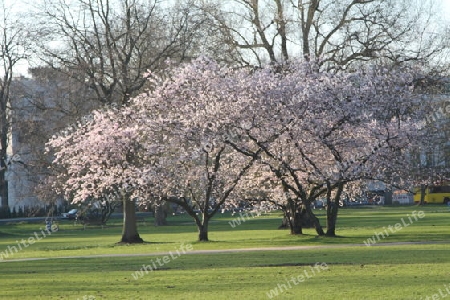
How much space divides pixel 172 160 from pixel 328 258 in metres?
11.4

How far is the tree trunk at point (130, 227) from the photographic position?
38.5 metres

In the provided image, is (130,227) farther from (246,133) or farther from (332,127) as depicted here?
(332,127)

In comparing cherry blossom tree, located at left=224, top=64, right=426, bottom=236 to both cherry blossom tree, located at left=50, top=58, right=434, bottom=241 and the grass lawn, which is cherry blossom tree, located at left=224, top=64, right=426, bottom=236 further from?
the grass lawn

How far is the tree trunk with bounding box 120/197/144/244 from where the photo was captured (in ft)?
126

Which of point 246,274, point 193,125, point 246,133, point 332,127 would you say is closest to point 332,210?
point 332,127

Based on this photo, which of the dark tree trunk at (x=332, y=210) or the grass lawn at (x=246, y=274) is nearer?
the grass lawn at (x=246, y=274)

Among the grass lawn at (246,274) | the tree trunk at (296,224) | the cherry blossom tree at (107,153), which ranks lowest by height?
the grass lawn at (246,274)

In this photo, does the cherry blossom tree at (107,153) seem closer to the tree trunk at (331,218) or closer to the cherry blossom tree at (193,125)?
the cherry blossom tree at (193,125)

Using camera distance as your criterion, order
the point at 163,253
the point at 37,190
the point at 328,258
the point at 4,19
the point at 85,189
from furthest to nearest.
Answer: the point at 37,190
the point at 4,19
the point at 85,189
the point at 163,253
the point at 328,258

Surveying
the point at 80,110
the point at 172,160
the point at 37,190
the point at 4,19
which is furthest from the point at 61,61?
the point at 37,190

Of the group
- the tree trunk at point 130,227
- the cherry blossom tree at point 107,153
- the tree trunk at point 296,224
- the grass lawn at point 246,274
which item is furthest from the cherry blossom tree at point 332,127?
the tree trunk at point 130,227

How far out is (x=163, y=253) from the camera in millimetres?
28328

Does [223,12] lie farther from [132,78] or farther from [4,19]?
[4,19]

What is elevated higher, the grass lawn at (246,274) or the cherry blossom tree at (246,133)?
the cherry blossom tree at (246,133)
